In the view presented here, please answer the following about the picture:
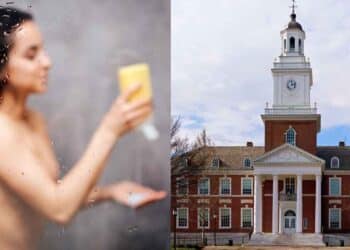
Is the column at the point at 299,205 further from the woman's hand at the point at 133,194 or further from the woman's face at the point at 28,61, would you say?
the woman's face at the point at 28,61

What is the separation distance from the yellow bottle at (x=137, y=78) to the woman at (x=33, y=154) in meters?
0.02

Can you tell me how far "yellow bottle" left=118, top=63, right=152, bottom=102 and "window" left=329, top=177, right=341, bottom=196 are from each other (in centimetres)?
4400

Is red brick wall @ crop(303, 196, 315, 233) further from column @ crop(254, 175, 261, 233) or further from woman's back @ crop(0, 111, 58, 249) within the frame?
woman's back @ crop(0, 111, 58, 249)

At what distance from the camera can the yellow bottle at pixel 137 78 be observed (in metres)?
2.80

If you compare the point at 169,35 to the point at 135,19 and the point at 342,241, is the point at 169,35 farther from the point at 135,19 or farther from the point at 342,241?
the point at 342,241

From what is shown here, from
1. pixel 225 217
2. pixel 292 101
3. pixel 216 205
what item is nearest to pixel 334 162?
pixel 292 101

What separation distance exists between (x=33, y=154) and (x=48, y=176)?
101 mm

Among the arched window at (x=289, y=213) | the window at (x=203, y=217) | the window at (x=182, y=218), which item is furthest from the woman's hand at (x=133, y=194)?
the window at (x=203, y=217)

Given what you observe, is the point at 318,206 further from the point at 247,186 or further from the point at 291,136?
the point at 247,186

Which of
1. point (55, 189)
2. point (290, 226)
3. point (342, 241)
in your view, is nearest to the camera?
point (55, 189)

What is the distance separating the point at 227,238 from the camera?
43688 millimetres

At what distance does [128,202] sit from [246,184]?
1730 inches

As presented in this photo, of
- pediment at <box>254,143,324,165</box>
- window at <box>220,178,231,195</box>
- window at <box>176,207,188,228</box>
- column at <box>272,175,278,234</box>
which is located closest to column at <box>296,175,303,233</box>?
pediment at <box>254,143,324,165</box>

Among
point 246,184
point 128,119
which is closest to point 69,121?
point 128,119
